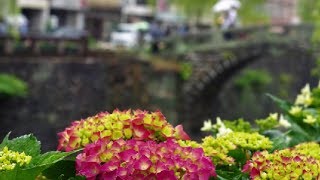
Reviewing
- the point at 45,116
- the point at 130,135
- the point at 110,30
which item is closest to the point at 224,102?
the point at 45,116

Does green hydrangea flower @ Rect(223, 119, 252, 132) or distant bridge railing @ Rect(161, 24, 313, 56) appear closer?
green hydrangea flower @ Rect(223, 119, 252, 132)

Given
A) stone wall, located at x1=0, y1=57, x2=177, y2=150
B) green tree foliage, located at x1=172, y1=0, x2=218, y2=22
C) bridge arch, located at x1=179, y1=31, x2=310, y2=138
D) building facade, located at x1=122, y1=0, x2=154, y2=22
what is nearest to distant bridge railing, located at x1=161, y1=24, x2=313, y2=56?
bridge arch, located at x1=179, y1=31, x2=310, y2=138

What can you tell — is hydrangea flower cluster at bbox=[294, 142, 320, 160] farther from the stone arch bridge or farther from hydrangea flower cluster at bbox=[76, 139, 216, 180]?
the stone arch bridge

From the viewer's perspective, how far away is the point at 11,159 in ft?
8.11

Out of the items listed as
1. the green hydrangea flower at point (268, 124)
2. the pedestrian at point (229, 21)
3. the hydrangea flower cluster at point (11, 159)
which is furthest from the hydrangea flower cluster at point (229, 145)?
the pedestrian at point (229, 21)

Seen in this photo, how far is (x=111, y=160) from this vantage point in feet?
8.32

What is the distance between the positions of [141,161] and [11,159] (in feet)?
1.23

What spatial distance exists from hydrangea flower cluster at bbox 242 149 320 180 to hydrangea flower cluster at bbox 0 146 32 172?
27.4 inches

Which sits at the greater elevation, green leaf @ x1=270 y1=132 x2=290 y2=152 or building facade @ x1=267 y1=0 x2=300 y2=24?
green leaf @ x1=270 y1=132 x2=290 y2=152

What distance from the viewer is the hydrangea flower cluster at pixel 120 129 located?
8.91 feet

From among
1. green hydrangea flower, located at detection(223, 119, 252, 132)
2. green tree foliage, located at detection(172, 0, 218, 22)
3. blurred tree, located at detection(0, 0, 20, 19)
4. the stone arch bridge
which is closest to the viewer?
green hydrangea flower, located at detection(223, 119, 252, 132)

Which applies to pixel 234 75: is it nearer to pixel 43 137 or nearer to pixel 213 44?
pixel 213 44

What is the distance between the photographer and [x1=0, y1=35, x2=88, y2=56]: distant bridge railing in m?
16.5

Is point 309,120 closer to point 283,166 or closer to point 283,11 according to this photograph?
point 283,166
